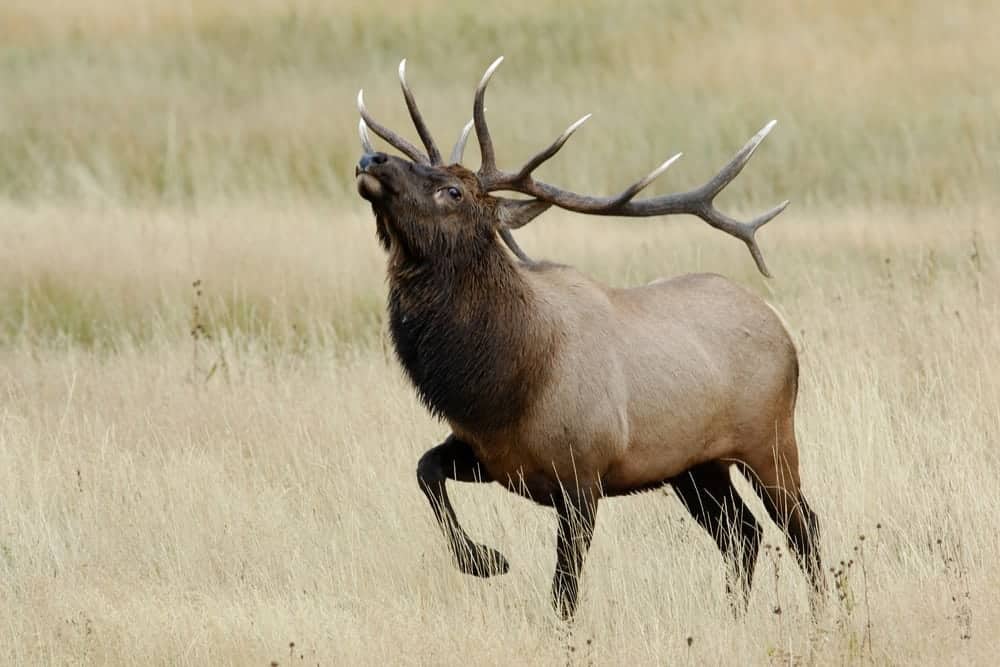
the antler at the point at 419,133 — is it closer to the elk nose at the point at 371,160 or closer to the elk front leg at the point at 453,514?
the elk nose at the point at 371,160

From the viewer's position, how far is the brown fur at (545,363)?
5.38m

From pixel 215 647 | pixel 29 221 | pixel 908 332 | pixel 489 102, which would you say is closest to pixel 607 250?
pixel 908 332

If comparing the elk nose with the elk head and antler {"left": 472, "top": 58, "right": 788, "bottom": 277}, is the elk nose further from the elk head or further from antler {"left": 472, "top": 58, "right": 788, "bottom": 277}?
antler {"left": 472, "top": 58, "right": 788, "bottom": 277}

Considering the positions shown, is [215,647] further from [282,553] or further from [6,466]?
[6,466]

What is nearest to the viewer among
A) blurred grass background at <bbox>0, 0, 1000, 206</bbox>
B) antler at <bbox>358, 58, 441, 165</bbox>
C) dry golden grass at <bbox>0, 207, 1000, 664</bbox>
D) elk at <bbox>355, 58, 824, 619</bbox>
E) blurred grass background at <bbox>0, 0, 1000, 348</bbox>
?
dry golden grass at <bbox>0, 207, 1000, 664</bbox>

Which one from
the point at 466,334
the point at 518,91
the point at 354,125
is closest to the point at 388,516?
the point at 466,334

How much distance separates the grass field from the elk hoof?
15 cm

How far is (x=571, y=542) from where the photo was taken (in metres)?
5.29

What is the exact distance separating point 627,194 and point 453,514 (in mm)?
1235

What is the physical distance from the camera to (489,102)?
17594 mm

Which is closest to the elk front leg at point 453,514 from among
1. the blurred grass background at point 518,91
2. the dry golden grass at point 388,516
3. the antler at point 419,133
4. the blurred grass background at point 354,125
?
the dry golden grass at point 388,516

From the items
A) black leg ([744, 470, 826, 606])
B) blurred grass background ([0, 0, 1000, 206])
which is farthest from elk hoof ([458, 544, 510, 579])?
blurred grass background ([0, 0, 1000, 206])

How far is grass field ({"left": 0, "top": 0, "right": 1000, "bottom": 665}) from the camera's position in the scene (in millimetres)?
5320

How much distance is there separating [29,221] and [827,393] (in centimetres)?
699
